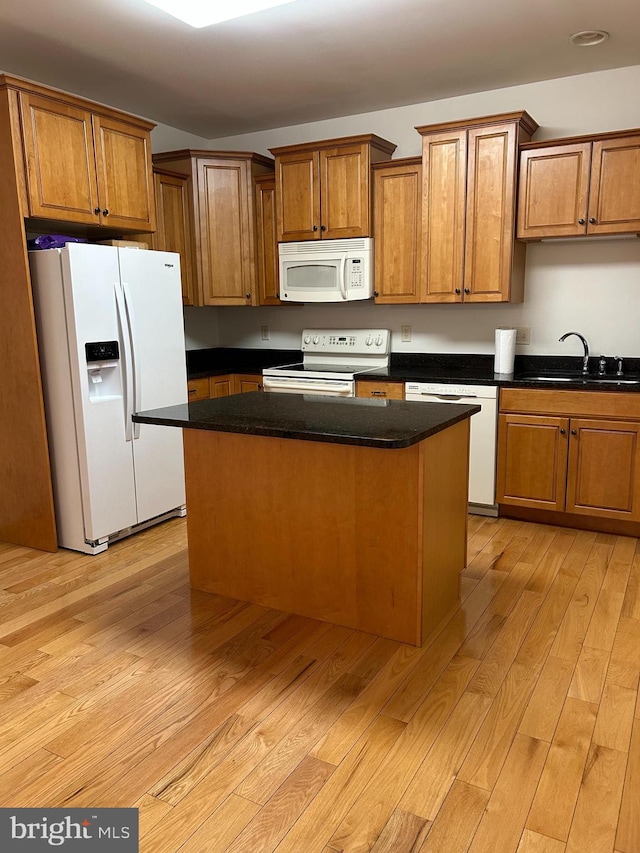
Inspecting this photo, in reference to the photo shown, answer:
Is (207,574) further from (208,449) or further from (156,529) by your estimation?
(156,529)

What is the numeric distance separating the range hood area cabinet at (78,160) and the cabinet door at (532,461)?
98.1 inches

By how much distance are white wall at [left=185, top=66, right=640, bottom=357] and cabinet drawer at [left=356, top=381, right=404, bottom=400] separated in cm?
60

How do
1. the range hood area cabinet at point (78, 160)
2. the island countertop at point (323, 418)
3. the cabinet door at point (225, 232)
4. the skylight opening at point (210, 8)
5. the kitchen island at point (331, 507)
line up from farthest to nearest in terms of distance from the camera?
the cabinet door at point (225, 232), the range hood area cabinet at point (78, 160), the skylight opening at point (210, 8), the kitchen island at point (331, 507), the island countertop at point (323, 418)

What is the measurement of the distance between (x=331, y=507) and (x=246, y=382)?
8.03 feet

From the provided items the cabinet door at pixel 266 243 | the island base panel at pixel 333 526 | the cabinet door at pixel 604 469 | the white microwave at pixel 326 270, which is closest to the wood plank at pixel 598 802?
the island base panel at pixel 333 526

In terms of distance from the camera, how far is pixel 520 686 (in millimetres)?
2205

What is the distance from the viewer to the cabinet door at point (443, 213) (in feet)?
12.8

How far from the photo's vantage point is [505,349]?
4.06 m

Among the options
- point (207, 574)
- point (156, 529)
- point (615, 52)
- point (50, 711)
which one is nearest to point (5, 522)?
point (156, 529)

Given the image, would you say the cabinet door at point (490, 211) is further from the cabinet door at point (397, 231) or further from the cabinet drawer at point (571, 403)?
the cabinet drawer at point (571, 403)

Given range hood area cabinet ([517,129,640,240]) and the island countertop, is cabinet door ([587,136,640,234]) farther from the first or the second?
the island countertop

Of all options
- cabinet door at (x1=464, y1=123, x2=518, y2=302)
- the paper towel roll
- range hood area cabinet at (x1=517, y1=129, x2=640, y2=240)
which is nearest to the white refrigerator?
cabinet door at (x1=464, y1=123, x2=518, y2=302)

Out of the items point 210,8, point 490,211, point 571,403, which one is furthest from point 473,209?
point 210,8
